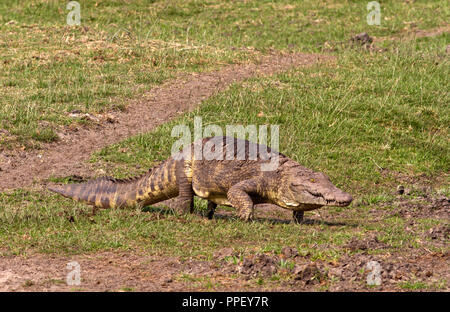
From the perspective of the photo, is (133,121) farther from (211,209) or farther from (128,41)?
(128,41)

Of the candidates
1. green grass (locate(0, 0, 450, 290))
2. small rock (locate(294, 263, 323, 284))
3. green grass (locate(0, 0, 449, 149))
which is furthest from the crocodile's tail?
small rock (locate(294, 263, 323, 284))

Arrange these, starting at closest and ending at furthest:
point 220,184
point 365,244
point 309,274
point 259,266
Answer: point 309,274 → point 259,266 → point 365,244 → point 220,184

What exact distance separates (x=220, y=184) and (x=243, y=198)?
0.36 meters

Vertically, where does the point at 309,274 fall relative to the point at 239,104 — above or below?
below

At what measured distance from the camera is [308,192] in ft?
27.5

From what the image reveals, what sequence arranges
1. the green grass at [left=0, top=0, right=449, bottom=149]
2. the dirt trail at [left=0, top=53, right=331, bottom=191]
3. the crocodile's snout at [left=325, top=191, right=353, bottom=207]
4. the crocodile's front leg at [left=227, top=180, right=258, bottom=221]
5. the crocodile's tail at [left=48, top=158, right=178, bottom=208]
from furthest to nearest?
1. the green grass at [left=0, top=0, right=449, bottom=149]
2. the dirt trail at [left=0, top=53, right=331, bottom=191]
3. the crocodile's tail at [left=48, top=158, right=178, bottom=208]
4. the crocodile's front leg at [left=227, top=180, right=258, bottom=221]
5. the crocodile's snout at [left=325, top=191, right=353, bottom=207]

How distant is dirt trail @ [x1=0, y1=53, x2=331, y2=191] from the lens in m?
10.5

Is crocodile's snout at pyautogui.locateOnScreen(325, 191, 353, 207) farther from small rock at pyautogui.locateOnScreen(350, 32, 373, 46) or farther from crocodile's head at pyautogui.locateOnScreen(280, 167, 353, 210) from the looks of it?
small rock at pyautogui.locateOnScreen(350, 32, 373, 46)

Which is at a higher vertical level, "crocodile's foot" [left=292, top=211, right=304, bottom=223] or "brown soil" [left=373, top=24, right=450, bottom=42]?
"brown soil" [left=373, top=24, right=450, bottom=42]

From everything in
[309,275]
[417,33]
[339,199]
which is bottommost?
[309,275]

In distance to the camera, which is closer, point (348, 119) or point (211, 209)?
point (211, 209)

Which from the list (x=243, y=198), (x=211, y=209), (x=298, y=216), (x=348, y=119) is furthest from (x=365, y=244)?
(x=348, y=119)
